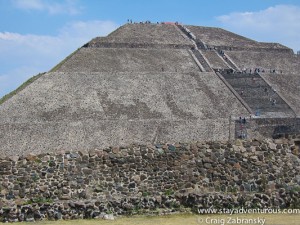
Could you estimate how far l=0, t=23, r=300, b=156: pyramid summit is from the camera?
3769 cm

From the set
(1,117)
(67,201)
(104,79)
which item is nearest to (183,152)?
(67,201)

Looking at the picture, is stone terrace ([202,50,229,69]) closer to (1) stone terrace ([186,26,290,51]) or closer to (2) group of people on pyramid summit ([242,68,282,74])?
(2) group of people on pyramid summit ([242,68,282,74])

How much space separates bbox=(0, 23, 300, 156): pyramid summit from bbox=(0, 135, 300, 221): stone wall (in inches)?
837

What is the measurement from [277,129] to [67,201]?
1266 inches

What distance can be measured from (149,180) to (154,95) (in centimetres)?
3348

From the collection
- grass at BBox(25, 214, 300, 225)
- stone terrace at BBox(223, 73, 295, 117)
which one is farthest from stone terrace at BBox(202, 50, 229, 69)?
grass at BBox(25, 214, 300, 225)

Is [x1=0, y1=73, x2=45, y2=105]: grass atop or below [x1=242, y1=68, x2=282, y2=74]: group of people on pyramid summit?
below

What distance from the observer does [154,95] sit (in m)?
46.4

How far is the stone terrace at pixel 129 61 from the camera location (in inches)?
2091

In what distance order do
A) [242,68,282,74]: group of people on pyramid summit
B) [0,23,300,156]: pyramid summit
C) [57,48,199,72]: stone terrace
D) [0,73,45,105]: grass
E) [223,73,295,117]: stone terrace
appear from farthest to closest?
[242,68,282,74]: group of people on pyramid summit
[57,48,199,72]: stone terrace
[223,73,295,117]: stone terrace
[0,73,45,105]: grass
[0,23,300,156]: pyramid summit

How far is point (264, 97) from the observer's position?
51344mm

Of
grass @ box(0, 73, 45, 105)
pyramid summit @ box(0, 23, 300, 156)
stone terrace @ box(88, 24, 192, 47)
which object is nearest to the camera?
pyramid summit @ box(0, 23, 300, 156)

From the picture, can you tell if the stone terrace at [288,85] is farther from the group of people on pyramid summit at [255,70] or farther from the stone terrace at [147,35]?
the stone terrace at [147,35]

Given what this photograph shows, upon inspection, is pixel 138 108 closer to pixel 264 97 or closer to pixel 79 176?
pixel 264 97
